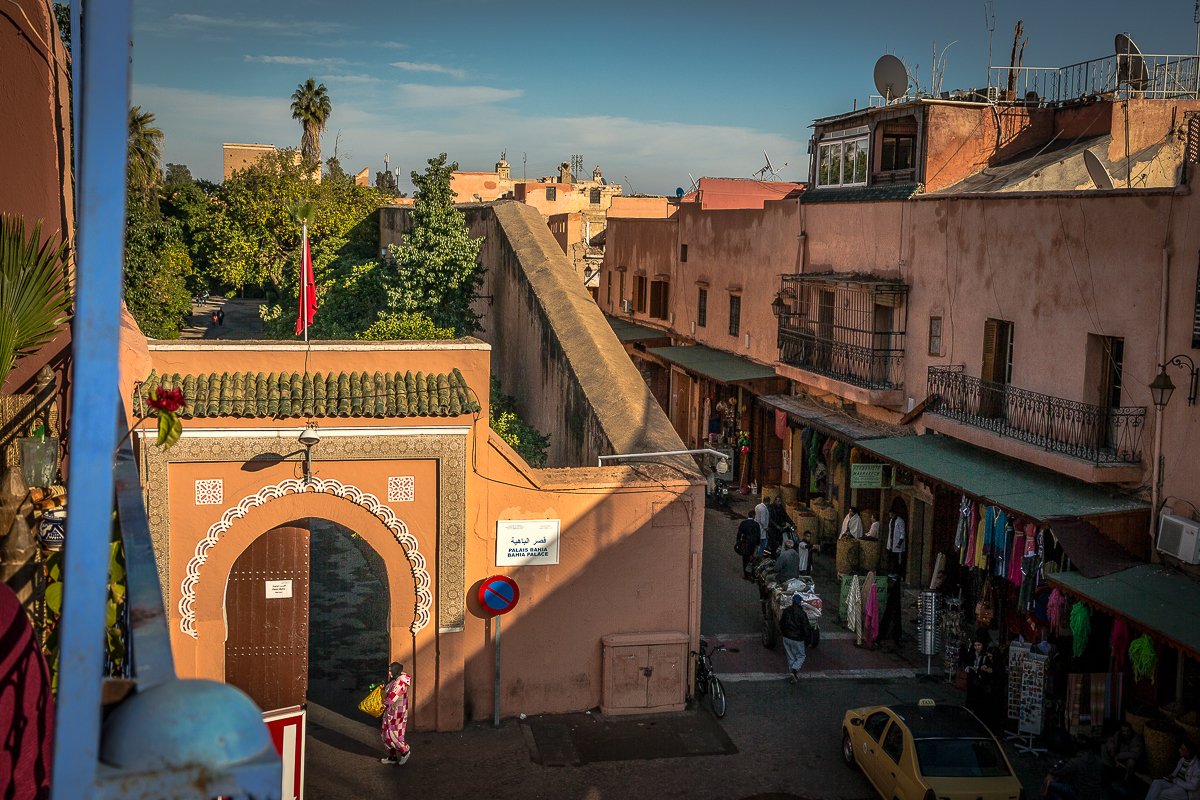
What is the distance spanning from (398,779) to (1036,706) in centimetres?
814

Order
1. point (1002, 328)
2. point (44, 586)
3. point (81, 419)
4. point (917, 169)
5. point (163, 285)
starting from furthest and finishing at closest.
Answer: point (163, 285) < point (917, 169) < point (1002, 328) < point (44, 586) < point (81, 419)

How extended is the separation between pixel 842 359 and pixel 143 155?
28.9 meters

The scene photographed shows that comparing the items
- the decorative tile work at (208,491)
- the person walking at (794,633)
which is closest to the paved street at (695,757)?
the person walking at (794,633)

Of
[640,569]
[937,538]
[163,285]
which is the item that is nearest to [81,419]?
[640,569]

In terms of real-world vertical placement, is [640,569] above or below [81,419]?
below

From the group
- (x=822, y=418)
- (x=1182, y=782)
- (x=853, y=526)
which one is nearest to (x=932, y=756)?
(x=1182, y=782)

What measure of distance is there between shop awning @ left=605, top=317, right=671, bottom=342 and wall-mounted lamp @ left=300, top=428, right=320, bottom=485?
21.7m

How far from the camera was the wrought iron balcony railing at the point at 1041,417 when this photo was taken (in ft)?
52.2

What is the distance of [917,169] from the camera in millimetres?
23422

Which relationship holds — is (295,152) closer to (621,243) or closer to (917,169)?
(621,243)

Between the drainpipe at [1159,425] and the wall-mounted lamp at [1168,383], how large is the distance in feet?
0.55

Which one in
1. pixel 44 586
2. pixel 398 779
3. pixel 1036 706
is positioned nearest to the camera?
pixel 44 586

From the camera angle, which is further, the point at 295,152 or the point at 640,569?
the point at 295,152

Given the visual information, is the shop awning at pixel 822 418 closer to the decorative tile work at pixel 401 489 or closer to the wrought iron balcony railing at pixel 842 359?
the wrought iron balcony railing at pixel 842 359
